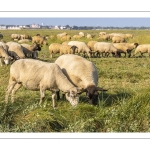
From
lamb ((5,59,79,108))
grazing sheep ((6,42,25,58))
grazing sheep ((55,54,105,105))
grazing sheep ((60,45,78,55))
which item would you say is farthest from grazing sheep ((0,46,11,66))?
lamb ((5,59,79,108))

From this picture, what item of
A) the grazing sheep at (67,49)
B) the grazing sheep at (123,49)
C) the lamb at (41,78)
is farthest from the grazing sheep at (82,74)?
the grazing sheep at (123,49)

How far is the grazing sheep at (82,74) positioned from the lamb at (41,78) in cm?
45

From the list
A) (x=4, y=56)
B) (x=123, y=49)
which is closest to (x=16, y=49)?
(x=4, y=56)

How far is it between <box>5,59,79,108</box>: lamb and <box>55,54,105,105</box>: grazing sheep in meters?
0.45

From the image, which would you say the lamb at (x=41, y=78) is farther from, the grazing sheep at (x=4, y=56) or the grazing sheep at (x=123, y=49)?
the grazing sheep at (x=123, y=49)

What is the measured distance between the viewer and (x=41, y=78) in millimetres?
9758

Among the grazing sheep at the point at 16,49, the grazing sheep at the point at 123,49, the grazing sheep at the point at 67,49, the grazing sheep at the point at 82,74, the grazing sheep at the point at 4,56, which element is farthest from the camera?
the grazing sheep at the point at 123,49

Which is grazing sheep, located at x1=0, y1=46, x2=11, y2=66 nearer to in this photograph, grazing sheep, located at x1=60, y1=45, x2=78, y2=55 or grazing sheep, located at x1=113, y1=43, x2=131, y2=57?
grazing sheep, located at x1=60, y1=45, x2=78, y2=55

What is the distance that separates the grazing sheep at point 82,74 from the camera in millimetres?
9375

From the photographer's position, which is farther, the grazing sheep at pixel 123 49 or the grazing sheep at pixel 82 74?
the grazing sheep at pixel 123 49

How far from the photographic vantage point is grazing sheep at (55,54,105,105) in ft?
30.8

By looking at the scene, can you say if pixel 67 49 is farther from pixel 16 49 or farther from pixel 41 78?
pixel 41 78

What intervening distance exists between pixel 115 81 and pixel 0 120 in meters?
7.84
